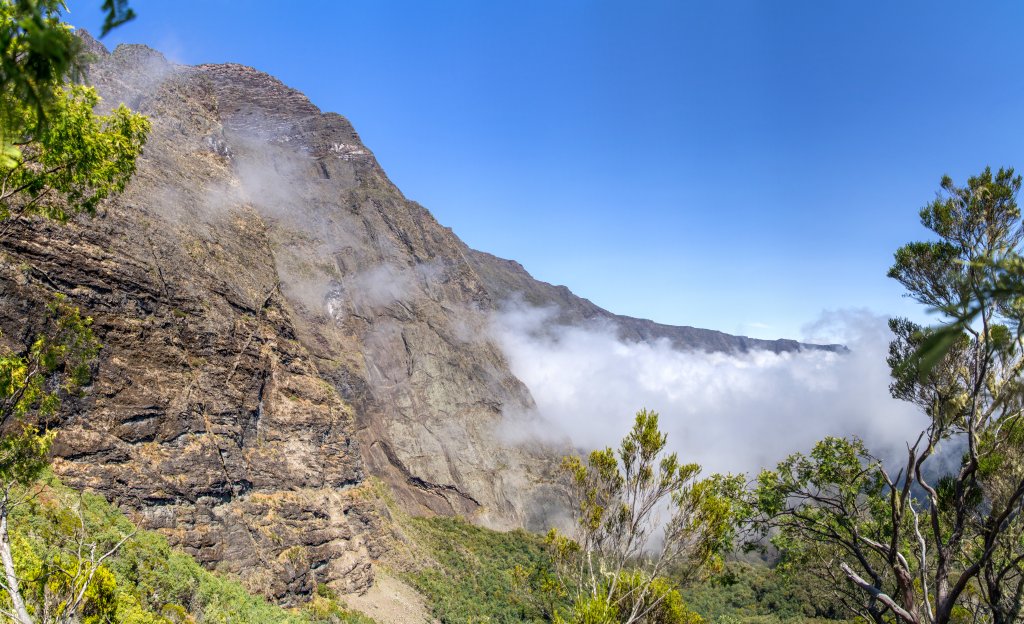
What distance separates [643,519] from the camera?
1405cm

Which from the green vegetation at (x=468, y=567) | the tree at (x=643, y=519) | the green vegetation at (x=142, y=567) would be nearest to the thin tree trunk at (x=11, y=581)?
the tree at (x=643, y=519)

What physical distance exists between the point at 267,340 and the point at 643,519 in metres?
62.6

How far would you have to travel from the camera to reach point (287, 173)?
116 metres

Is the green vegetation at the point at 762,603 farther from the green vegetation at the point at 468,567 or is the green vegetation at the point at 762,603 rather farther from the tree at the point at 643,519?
the tree at the point at 643,519

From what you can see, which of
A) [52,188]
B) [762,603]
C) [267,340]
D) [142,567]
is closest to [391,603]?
[142,567]

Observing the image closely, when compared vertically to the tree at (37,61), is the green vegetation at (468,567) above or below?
below

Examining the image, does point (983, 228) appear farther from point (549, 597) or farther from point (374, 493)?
point (374, 493)

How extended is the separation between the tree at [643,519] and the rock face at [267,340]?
44.7ft

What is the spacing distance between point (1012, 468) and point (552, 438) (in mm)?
125747

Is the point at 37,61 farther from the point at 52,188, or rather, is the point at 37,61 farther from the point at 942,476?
the point at 942,476

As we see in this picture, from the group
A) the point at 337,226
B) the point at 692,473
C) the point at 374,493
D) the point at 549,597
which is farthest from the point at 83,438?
Result: the point at 337,226

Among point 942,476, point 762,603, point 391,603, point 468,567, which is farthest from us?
point 762,603

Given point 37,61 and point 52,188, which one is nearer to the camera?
point 37,61

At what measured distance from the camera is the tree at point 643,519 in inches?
525
